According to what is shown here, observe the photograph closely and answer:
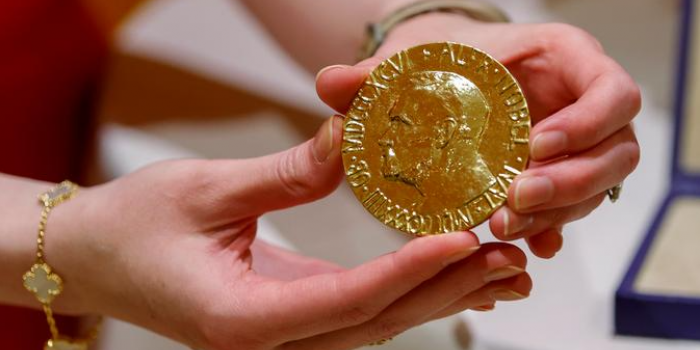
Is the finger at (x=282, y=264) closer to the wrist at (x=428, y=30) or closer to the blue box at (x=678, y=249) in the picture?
the wrist at (x=428, y=30)

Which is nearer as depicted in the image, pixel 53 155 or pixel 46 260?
pixel 46 260

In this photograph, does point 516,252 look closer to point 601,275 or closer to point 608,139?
point 608,139

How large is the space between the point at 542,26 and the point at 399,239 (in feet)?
0.66

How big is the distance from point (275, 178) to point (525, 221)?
16 cm

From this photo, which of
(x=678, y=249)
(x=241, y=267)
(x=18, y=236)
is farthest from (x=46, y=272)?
(x=678, y=249)

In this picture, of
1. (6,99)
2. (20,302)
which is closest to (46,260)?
(20,302)

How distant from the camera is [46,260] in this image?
2.15 feet

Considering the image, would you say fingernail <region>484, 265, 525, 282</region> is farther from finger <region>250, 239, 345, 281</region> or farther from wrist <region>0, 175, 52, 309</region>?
wrist <region>0, 175, 52, 309</region>

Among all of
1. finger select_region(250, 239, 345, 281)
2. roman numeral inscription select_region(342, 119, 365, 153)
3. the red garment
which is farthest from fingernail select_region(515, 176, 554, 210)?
the red garment

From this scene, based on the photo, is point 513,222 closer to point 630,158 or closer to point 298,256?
point 630,158

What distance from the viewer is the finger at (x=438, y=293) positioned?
484mm

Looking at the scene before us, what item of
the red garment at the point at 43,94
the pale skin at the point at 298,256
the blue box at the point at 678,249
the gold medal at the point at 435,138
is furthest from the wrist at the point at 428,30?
the red garment at the point at 43,94

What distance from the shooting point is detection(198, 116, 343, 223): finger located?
53 cm

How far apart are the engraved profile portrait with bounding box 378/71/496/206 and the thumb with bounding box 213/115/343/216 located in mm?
32
